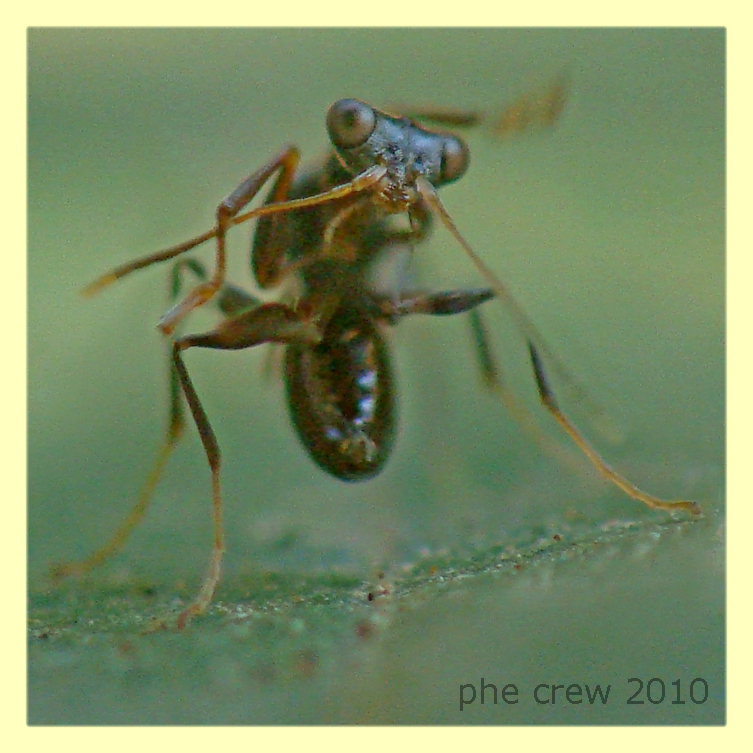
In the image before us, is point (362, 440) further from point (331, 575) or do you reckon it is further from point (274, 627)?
point (274, 627)

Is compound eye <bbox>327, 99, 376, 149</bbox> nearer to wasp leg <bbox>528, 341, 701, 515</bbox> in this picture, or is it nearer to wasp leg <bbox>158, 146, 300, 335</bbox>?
wasp leg <bbox>158, 146, 300, 335</bbox>

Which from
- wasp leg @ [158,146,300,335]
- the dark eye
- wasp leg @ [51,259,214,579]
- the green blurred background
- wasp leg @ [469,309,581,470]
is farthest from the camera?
wasp leg @ [469,309,581,470]

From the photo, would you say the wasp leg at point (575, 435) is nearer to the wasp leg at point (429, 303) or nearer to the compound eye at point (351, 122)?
the wasp leg at point (429, 303)

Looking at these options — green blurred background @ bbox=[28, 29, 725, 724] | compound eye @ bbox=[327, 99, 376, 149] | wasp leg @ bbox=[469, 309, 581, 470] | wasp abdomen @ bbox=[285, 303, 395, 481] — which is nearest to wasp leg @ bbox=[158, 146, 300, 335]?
green blurred background @ bbox=[28, 29, 725, 724]

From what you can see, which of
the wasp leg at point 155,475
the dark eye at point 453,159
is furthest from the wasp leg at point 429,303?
the wasp leg at point 155,475

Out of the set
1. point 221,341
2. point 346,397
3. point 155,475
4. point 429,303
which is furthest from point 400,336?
point 155,475
